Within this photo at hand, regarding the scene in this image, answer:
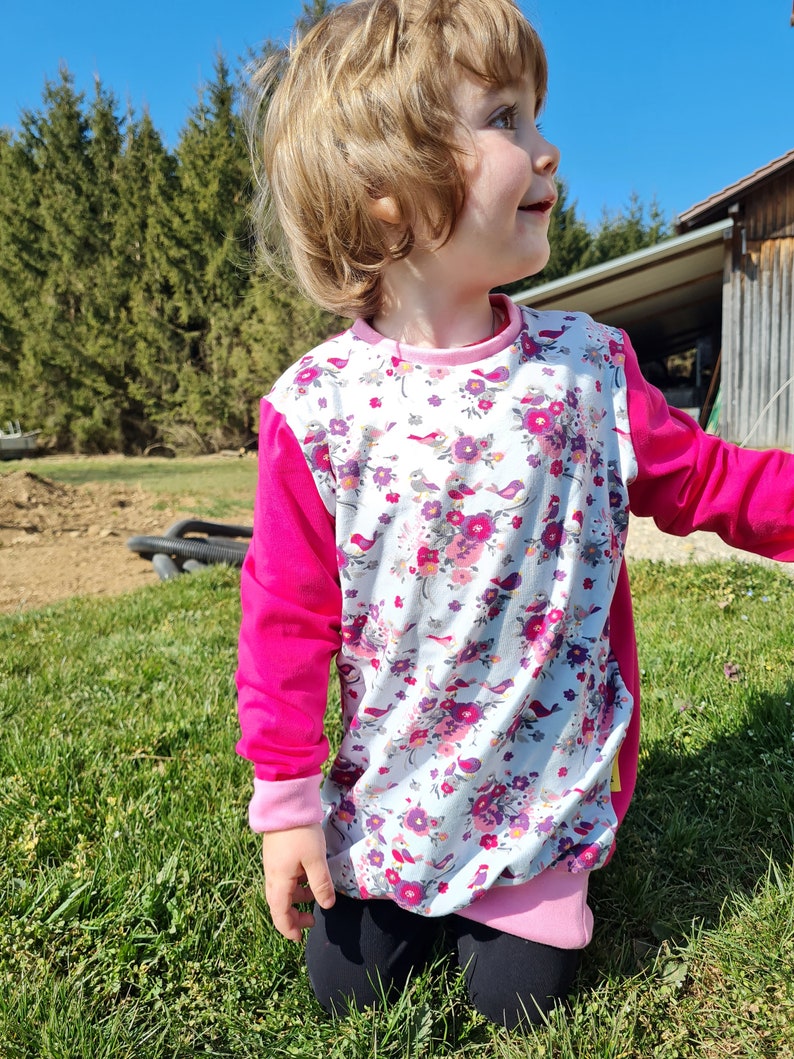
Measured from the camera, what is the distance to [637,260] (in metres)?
9.73

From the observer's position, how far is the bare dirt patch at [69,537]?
5.75m

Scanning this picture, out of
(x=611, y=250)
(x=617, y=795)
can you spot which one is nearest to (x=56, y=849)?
(x=617, y=795)

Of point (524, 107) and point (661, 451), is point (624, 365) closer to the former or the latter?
point (661, 451)

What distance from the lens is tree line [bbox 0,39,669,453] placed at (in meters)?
19.3

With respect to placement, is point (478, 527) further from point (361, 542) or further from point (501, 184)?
point (501, 184)

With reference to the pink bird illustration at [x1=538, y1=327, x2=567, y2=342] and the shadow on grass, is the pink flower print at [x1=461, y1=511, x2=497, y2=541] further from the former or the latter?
the shadow on grass

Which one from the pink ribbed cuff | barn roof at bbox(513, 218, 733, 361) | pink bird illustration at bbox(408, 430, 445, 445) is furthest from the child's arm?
barn roof at bbox(513, 218, 733, 361)

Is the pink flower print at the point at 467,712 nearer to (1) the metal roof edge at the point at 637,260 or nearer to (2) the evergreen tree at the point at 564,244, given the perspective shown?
(1) the metal roof edge at the point at 637,260

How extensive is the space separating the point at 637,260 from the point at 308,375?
933 centimetres

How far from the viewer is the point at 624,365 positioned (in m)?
1.50

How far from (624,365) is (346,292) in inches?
21.0

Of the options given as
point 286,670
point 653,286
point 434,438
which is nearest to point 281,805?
point 286,670

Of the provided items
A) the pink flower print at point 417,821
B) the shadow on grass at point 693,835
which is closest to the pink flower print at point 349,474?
the pink flower print at point 417,821

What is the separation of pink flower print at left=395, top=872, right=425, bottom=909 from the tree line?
17566mm
